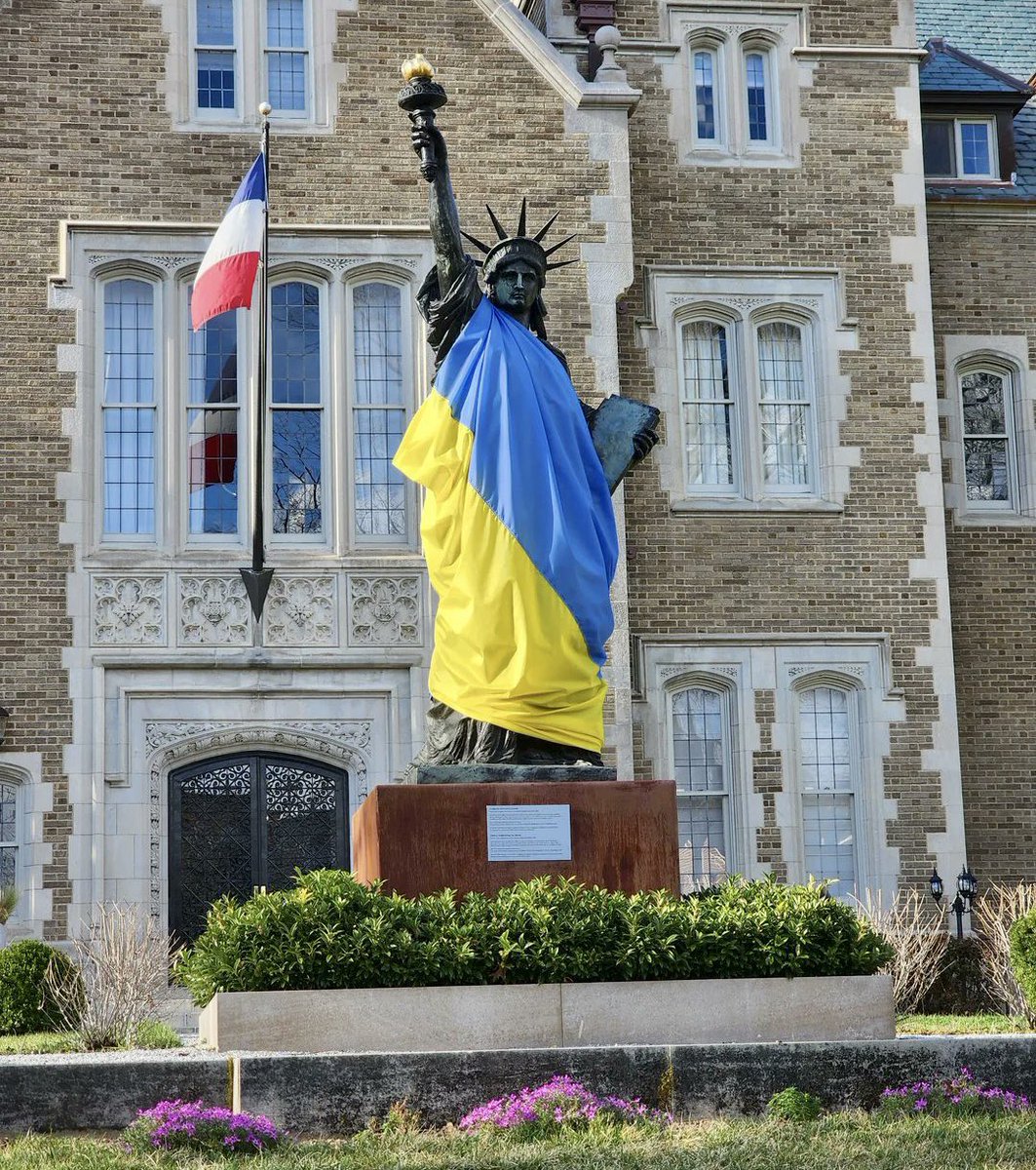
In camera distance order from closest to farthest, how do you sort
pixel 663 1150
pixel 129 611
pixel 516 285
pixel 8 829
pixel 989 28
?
pixel 663 1150
pixel 516 285
pixel 8 829
pixel 129 611
pixel 989 28

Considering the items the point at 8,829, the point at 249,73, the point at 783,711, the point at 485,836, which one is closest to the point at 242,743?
the point at 8,829

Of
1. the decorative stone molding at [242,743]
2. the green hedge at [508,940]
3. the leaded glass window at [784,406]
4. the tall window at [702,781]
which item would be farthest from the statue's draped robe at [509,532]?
the leaded glass window at [784,406]

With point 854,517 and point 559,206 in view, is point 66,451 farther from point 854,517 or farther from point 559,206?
point 854,517

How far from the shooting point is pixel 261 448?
17.1 meters

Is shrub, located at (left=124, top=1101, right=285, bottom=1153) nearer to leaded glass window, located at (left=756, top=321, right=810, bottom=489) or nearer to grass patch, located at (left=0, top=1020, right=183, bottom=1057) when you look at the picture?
grass patch, located at (left=0, top=1020, right=183, bottom=1057)

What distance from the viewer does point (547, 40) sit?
765 inches

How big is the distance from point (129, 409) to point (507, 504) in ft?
25.0

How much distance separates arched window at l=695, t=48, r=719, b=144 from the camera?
20.5 metres

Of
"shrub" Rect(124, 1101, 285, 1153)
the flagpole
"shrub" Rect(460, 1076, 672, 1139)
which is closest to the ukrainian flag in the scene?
"shrub" Rect(460, 1076, 672, 1139)

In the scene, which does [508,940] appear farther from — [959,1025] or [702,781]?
[702,781]

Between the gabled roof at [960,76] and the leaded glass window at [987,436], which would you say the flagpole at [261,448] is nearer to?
the leaded glass window at [987,436]

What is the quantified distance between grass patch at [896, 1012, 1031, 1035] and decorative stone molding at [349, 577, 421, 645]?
5.51 m

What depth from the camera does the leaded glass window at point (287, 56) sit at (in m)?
19.0

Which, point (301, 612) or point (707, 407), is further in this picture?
point (707, 407)
